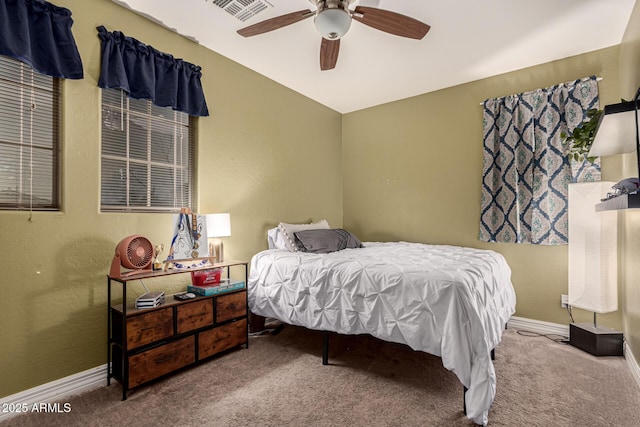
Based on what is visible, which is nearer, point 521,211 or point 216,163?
point 216,163

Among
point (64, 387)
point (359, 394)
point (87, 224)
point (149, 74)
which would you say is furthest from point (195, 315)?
point (149, 74)

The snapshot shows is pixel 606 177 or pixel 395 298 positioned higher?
pixel 606 177

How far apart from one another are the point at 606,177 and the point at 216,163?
11.8 ft

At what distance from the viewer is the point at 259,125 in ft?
11.2

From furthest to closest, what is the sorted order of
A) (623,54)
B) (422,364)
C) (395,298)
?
(623,54)
(422,364)
(395,298)

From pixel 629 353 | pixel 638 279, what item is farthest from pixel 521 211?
pixel 629 353

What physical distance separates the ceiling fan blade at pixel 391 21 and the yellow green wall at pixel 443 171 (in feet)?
5.84

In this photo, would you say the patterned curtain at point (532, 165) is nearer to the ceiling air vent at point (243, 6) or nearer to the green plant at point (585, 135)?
the green plant at point (585, 135)

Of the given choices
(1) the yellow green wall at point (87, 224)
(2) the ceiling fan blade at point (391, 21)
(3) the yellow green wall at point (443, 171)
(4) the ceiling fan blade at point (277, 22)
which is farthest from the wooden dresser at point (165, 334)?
(3) the yellow green wall at point (443, 171)

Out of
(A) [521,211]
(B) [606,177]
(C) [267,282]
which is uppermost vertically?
(B) [606,177]

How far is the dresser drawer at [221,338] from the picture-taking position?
233 centimetres

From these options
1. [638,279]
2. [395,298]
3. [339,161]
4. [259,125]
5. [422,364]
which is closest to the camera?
[395,298]

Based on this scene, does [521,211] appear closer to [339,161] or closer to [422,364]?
[422,364]

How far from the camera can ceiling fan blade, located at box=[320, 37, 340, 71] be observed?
2342mm
